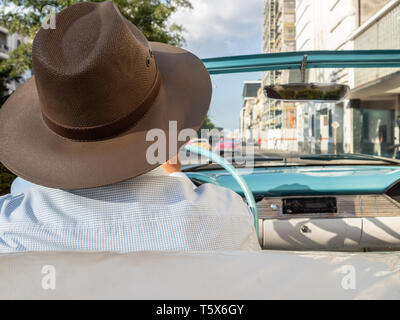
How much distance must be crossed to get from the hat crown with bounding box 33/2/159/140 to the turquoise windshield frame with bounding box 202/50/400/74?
4.81 ft

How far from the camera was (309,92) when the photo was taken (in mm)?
2939

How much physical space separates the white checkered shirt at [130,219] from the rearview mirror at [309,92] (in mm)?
1844

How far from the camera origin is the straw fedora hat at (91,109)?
1244 mm

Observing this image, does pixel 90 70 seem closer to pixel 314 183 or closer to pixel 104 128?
pixel 104 128

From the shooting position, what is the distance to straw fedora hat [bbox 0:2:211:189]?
124cm

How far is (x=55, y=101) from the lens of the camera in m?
1.32

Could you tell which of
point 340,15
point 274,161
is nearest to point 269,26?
point 340,15

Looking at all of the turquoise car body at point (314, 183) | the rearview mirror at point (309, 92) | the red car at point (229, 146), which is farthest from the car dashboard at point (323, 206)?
the rearview mirror at point (309, 92)

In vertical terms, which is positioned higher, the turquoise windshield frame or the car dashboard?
the turquoise windshield frame

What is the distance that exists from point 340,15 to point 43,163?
2468 centimetres

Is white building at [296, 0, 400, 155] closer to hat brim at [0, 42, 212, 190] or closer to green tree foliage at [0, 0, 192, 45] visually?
hat brim at [0, 42, 212, 190]

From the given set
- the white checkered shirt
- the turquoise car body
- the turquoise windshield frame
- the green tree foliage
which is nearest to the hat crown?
the white checkered shirt

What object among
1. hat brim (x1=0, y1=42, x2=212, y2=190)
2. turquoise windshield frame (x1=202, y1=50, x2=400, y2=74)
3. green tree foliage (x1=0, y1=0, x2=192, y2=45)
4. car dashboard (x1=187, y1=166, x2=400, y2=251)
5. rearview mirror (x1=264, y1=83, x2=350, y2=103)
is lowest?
car dashboard (x1=187, y1=166, x2=400, y2=251)

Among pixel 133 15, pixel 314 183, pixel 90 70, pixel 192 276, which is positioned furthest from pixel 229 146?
pixel 133 15
